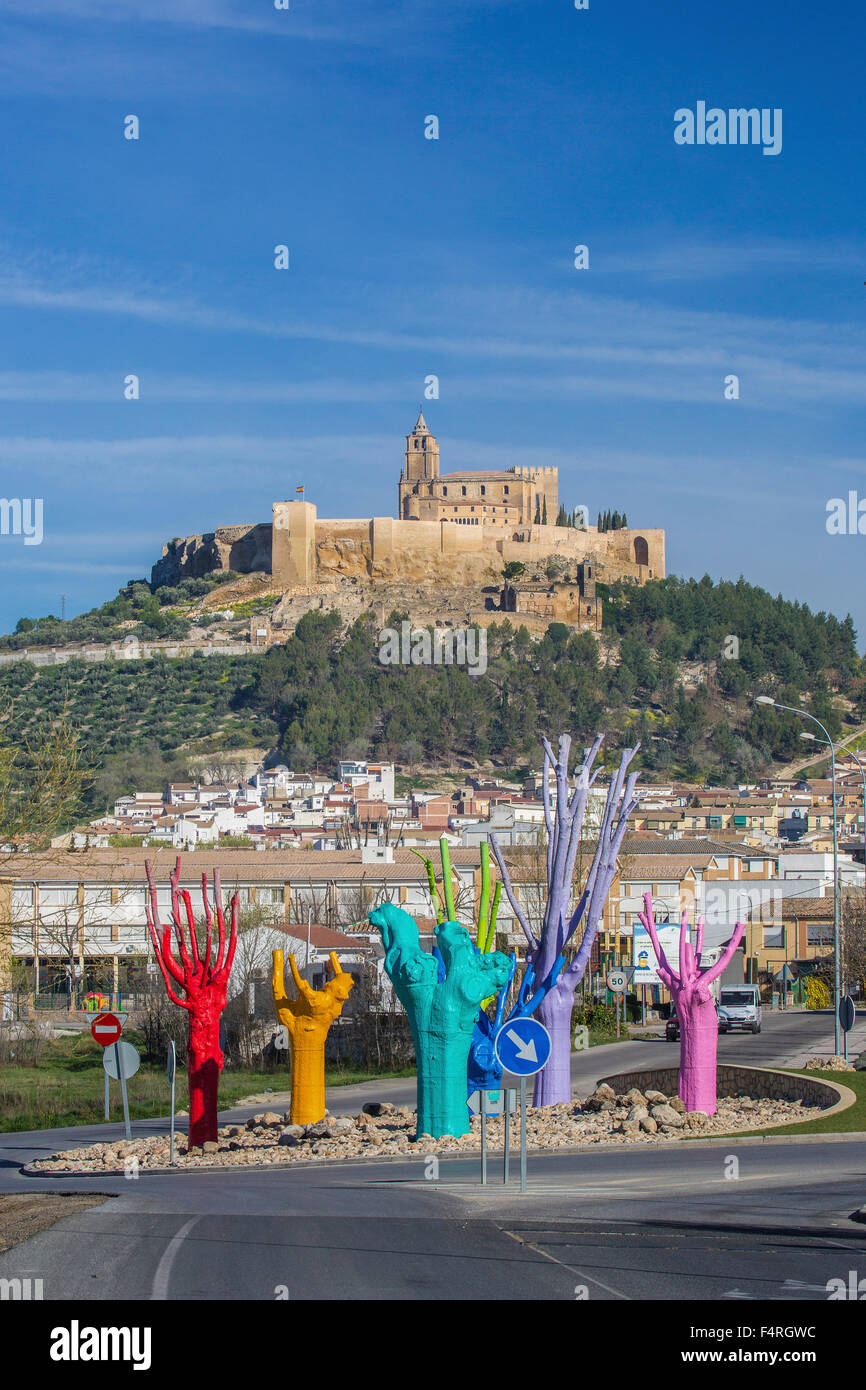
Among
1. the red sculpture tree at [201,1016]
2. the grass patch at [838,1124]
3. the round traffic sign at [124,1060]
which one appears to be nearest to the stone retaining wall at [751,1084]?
the grass patch at [838,1124]

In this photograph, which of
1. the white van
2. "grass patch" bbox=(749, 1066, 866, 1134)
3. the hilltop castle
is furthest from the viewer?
the hilltop castle

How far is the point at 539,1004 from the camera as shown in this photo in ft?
75.2

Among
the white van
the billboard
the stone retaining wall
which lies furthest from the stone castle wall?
the stone retaining wall

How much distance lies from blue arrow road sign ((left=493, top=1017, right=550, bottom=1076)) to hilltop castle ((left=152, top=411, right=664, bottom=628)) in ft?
456

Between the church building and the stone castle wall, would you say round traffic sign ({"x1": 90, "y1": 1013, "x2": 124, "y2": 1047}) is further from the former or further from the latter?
the church building

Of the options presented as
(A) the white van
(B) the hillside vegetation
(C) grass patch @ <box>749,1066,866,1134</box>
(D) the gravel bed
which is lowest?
(A) the white van

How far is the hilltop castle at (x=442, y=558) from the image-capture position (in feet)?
520

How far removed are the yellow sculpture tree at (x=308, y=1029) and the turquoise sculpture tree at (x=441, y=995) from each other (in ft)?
5.60

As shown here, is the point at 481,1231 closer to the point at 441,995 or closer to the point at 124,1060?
the point at 441,995

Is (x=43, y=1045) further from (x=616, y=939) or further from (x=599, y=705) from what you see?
(x=599, y=705)

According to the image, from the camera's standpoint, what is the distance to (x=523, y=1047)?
51.3ft

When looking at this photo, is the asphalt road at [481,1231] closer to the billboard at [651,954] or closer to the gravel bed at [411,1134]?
the gravel bed at [411,1134]

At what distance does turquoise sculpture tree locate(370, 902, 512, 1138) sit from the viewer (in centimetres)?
2030

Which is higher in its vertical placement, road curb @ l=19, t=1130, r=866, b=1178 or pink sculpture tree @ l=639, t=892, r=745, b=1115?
pink sculpture tree @ l=639, t=892, r=745, b=1115
